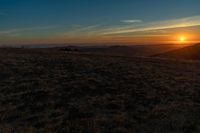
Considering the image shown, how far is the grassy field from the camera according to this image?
8.44 m

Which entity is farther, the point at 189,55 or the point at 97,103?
the point at 189,55

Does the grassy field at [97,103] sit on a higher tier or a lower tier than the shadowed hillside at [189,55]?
higher

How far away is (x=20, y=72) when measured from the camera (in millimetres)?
17328

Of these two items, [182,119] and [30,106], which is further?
[30,106]

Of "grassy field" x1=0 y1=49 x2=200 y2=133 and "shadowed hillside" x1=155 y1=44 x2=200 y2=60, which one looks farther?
"shadowed hillside" x1=155 y1=44 x2=200 y2=60

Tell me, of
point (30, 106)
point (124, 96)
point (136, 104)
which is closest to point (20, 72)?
point (30, 106)

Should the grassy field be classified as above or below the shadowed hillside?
above

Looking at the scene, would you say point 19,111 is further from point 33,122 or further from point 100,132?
point 100,132

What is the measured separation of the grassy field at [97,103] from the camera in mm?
8438

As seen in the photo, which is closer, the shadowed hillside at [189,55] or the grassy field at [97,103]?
the grassy field at [97,103]

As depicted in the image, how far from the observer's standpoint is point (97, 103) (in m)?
10.9

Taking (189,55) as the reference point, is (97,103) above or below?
above

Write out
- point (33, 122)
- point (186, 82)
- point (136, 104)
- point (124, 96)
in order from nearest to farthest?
point (33, 122) → point (136, 104) → point (124, 96) → point (186, 82)

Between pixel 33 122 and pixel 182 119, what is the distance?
539 cm
